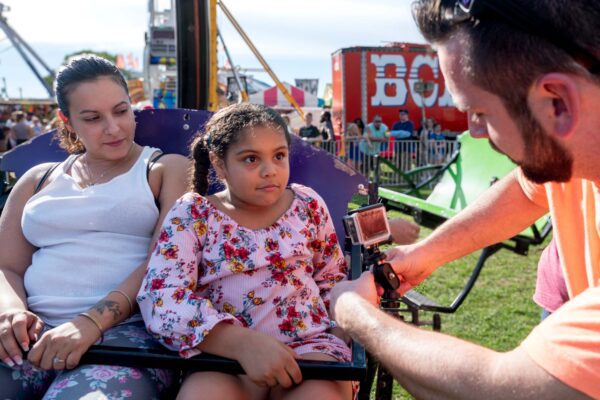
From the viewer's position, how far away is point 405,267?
186cm

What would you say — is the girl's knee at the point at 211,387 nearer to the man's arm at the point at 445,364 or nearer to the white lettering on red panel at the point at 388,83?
the man's arm at the point at 445,364

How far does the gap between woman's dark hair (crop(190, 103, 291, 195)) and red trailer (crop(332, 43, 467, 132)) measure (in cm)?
1458

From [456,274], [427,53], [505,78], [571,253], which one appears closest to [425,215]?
[456,274]

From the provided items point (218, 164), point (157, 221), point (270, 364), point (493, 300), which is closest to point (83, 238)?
point (157, 221)

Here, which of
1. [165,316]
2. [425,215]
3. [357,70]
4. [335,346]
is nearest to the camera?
[165,316]

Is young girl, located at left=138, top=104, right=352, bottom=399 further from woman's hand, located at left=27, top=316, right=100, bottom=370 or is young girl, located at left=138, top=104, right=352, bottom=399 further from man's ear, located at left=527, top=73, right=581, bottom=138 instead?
man's ear, located at left=527, top=73, right=581, bottom=138

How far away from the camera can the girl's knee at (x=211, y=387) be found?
1.55m

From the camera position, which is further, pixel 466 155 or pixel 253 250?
pixel 466 155

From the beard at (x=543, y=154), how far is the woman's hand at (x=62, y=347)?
120cm

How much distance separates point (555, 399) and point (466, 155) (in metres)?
5.23

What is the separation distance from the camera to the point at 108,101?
7.26ft

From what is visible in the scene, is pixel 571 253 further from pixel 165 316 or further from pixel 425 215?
pixel 425 215

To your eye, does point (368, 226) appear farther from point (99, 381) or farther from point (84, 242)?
point (84, 242)

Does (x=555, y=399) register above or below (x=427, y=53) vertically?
below
